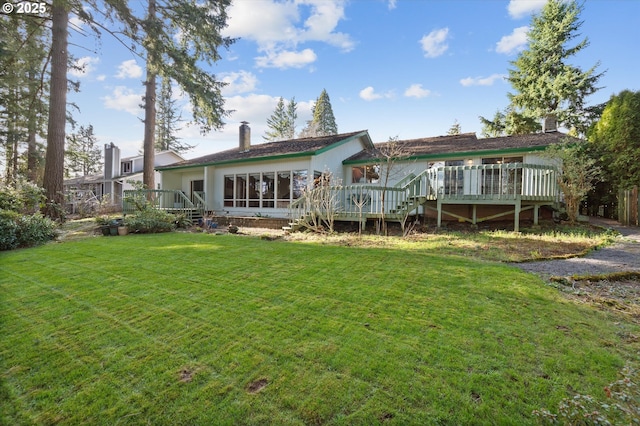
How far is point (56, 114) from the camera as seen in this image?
36.7 feet

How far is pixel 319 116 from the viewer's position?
137 ft

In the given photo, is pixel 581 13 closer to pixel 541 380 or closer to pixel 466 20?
pixel 466 20

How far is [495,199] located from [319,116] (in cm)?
3615

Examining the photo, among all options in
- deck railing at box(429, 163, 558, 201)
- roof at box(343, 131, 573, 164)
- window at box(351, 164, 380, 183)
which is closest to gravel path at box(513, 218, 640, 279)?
deck railing at box(429, 163, 558, 201)

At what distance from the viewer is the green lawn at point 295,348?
5.73 feet

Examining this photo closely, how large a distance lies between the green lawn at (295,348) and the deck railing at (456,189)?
5.55 m

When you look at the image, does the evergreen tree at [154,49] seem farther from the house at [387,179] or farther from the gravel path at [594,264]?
the gravel path at [594,264]

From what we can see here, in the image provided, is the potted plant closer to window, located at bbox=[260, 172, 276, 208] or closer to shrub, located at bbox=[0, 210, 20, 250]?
shrub, located at bbox=[0, 210, 20, 250]

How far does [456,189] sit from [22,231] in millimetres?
13479

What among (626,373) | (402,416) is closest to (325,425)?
(402,416)

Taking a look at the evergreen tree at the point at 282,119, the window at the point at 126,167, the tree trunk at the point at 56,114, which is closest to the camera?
the tree trunk at the point at 56,114

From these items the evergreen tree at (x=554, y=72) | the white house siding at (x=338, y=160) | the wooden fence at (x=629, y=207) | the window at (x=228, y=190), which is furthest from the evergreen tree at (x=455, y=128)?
the window at (x=228, y=190)

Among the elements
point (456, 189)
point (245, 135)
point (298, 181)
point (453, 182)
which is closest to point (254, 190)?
point (298, 181)

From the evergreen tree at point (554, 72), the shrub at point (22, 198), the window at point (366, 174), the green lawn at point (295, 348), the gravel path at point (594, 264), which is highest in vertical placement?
the evergreen tree at point (554, 72)
